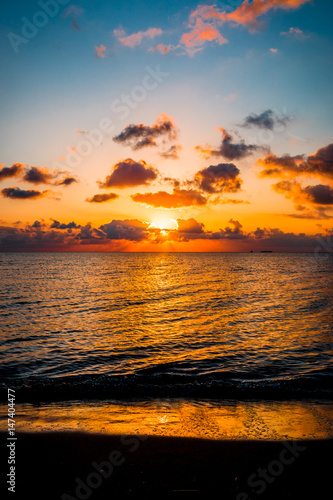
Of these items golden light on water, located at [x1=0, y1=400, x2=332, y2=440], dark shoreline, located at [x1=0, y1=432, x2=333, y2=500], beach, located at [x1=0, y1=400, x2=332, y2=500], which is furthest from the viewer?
golden light on water, located at [x1=0, y1=400, x2=332, y2=440]

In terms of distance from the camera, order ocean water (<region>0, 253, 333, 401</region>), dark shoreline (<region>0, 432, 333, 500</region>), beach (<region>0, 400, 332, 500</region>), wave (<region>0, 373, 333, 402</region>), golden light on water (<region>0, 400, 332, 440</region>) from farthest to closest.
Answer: ocean water (<region>0, 253, 333, 401</region>), wave (<region>0, 373, 333, 402</region>), golden light on water (<region>0, 400, 332, 440</region>), beach (<region>0, 400, 332, 500</region>), dark shoreline (<region>0, 432, 333, 500</region>)

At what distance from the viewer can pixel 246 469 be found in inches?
276

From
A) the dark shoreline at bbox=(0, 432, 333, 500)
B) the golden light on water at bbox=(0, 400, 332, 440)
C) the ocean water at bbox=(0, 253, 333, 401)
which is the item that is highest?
the dark shoreline at bbox=(0, 432, 333, 500)

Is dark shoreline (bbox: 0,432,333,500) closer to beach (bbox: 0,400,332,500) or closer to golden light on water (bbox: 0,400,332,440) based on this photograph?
beach (bbox: 0,400,332,500)

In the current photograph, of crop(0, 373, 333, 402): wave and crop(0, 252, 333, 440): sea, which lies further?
crop(0, 252, 333, 440): sea

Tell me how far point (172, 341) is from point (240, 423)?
39.6 ft

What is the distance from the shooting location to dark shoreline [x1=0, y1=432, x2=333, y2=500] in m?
6.18

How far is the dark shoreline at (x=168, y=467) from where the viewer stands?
20.3 feet

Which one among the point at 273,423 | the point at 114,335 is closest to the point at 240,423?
the point at 273,423

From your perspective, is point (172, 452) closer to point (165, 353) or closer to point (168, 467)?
point (168, 467)

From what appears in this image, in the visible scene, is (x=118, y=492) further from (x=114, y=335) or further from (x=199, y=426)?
(x=114, y=335)

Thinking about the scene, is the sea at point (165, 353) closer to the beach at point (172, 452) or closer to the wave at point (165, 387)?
the wave at point (165, 387)

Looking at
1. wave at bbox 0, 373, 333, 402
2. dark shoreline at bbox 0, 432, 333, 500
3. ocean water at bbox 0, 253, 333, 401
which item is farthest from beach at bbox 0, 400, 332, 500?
ocean water at bbox 0, 253, 333, 401

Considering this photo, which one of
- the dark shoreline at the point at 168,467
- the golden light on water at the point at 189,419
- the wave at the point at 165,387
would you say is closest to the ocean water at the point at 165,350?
the wave at the point at 165,387
